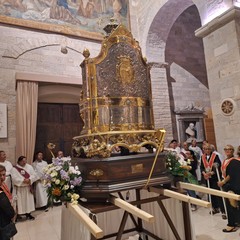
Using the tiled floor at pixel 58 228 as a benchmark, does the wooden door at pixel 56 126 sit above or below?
above

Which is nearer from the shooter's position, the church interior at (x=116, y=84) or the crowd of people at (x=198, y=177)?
the church interior at (x=116, y=84)

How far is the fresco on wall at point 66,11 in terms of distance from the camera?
723cm

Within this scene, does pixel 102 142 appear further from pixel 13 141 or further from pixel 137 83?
pixel 13 141

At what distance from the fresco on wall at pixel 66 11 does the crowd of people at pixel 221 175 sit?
463 centimetres

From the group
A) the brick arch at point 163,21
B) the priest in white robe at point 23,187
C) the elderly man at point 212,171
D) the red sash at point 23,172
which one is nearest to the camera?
the elderly man at point 212,171

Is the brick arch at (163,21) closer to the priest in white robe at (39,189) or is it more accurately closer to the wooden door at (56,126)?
the wooden door at (56,126)

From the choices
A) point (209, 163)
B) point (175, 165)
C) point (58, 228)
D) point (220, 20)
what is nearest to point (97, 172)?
point (175, 165)

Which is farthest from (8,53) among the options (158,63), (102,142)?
(102,142)

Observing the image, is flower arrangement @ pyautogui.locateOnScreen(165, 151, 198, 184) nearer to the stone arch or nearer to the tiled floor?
the tiled floor

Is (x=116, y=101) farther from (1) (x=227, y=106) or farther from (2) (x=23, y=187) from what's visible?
(2) (x=23, y=187)

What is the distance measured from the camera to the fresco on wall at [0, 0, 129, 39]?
7.23m

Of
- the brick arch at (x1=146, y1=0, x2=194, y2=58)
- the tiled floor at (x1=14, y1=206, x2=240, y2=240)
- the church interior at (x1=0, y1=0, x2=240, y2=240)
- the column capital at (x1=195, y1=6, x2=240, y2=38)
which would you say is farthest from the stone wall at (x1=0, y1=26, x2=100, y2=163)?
the column capital at (x1=195, y1=6, x2=240, y2=38)

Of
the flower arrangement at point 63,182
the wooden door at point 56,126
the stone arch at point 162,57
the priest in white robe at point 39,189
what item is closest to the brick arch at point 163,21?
the stone arch at point 162,57

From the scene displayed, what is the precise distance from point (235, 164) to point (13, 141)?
5654 millimetres
